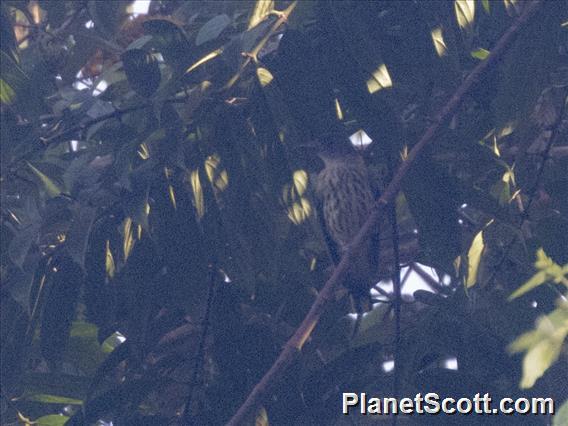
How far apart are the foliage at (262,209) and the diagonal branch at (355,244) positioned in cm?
6

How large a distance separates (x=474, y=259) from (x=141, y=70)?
4.05ft

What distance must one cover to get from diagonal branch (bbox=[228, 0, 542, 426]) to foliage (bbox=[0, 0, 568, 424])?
0.06m

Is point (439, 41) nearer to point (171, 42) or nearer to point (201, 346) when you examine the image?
point (171, 42)

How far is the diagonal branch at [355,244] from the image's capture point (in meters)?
2.63

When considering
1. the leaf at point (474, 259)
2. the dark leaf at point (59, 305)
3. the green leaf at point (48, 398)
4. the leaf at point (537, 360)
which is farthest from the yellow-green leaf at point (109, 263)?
the leaf at point (537, 360)

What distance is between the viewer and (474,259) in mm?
3346

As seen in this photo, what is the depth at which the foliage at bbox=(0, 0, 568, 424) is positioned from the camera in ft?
10.3

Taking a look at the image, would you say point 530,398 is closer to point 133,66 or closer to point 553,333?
point 553,333

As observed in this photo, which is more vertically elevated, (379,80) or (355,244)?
(379,80)

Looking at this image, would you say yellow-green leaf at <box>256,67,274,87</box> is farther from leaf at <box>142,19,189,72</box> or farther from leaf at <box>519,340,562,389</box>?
leaf at <box>519,340,562,389</box>

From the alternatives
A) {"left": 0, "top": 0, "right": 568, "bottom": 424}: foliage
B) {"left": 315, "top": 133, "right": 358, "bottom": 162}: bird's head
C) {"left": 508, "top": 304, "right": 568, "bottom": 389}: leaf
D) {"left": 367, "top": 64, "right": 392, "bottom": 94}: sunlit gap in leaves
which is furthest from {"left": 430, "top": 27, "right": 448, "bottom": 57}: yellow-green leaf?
{"left": 315, "top": 133, "right": 358, "bottom": 162}: bird's head

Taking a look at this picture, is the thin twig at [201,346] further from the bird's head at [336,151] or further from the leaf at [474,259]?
the bird's head at [336,151]

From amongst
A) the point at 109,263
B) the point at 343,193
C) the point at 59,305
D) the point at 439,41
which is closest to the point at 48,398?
the point at 59,305

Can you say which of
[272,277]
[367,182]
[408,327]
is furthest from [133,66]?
[367,182]
